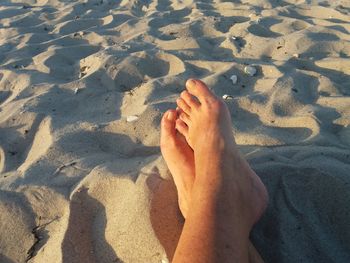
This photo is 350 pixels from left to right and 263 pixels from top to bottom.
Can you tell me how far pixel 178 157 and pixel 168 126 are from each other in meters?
0.26

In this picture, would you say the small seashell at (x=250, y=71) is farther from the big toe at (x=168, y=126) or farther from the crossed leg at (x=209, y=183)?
the big toe at (x=168, y=126)

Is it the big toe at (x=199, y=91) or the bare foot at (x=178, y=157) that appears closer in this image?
the bare foot at (x=178, y=157)

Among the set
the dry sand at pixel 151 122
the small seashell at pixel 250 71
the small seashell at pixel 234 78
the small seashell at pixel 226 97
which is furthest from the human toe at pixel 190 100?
the small seashell at pixel 250 71

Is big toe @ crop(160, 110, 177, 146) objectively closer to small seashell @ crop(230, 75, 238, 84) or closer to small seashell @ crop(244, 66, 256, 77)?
small seashell @ crop(230, 75, 238, 84)

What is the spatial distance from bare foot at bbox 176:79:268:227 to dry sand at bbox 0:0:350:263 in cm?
12

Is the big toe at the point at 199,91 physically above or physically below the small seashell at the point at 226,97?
above

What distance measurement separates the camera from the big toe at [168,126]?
2085mm

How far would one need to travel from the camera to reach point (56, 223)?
5.65 feet

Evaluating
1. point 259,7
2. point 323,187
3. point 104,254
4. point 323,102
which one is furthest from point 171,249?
point 259,7

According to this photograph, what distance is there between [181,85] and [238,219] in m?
1.37

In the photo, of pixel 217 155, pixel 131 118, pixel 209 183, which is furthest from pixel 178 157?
pixel 131 118

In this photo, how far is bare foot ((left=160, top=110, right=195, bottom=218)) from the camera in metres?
1.76

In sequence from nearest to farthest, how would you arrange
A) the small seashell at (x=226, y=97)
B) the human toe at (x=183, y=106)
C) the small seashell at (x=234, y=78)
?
the human toe at (x=183, y=106)
the small seashell at (x=226, y=97)
the small seashell at (x=234, y=78)

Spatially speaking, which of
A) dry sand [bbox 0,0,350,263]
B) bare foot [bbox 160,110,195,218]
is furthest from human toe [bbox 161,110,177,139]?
dry sand [bbox 0,0,350,263]
